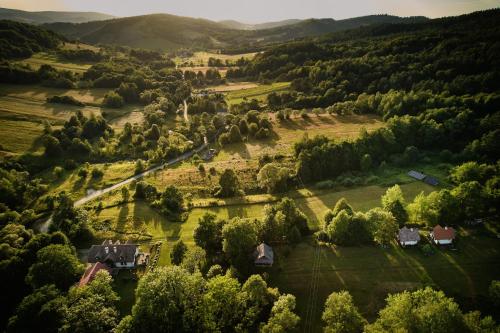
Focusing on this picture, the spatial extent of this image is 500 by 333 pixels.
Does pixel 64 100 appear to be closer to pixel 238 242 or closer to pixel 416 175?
pixel 238 242

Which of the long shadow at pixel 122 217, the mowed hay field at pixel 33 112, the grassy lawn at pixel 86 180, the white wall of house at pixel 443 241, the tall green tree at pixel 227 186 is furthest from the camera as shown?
the mowed hay field at pixel 33 112

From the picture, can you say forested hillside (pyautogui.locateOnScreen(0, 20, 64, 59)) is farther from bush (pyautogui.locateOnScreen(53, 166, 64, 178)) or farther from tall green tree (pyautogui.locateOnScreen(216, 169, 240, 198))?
tall green tree (pyautogui.locateOnScreen(216, 169, 240, 198))

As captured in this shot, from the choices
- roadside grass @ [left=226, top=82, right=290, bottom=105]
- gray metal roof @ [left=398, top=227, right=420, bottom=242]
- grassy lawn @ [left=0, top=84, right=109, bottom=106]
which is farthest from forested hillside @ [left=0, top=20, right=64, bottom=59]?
gray metal roof @ [left=398, top=227, right=420, bottom=242]

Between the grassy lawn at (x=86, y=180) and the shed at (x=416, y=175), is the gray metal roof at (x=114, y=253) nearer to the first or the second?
the grassy lawn at (x=86, y=180)

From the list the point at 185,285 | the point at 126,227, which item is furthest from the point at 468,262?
the point at 126,227

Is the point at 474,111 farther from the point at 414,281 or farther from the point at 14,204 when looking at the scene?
the point at 14,204

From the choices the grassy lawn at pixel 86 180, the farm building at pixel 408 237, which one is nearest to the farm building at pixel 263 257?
the farm building at pixel 408 237
